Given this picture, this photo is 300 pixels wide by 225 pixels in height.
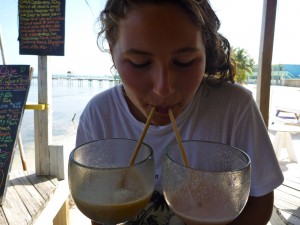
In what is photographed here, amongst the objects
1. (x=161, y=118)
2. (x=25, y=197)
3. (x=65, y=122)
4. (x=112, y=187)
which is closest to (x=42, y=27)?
(x=25, y=197)

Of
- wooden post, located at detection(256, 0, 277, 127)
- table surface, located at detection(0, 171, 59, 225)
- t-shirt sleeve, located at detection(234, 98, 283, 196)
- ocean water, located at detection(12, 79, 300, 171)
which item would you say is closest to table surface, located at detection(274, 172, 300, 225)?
wooden post, located at detection(256, 0, 277, 127)

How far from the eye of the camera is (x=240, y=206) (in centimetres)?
56

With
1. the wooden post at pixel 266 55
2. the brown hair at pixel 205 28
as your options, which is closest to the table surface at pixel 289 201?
the wooden post at pixel 266 55

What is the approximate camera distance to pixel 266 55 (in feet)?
7.49

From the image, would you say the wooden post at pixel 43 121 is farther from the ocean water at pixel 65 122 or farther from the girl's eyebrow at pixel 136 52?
the ocean water at pixel 65 122

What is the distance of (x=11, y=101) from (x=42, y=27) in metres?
0.86

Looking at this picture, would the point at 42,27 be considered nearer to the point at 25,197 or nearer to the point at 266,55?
the point at 25,197

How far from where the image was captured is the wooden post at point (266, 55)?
2.18 meters

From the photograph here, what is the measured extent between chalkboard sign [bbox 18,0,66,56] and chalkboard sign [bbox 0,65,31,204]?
311 millimetres

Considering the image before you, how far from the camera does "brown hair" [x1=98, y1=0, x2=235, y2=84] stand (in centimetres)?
87

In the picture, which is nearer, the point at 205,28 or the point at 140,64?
the point at 140,64

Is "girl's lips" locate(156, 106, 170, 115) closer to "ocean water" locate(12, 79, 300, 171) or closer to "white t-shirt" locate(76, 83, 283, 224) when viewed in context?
"white t-shirt" locate(76, 83, 283, 224)

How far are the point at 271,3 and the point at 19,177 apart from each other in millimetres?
2932

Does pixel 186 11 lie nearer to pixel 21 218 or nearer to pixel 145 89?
pixel 145 89
